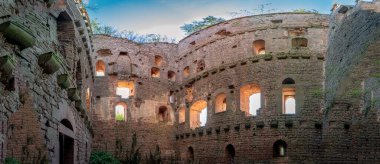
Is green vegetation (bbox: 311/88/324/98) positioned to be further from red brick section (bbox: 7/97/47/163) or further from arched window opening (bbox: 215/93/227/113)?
red brick section (bbox: 7/97/47/163)

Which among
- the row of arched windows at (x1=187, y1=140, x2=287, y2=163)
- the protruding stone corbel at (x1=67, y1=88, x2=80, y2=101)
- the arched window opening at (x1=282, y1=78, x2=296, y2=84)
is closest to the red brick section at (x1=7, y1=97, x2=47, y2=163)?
the protruding stone corbel at (x1=67, y1=88, x2=80, y2=101)

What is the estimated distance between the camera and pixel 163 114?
25625mm

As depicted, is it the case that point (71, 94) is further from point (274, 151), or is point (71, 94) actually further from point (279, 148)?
point (279, 148)

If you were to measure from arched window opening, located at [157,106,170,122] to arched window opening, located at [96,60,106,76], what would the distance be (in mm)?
3451

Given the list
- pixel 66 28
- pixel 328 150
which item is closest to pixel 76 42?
A: pixel 66 28

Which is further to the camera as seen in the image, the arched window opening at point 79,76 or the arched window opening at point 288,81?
the arched window opening at point 288,81

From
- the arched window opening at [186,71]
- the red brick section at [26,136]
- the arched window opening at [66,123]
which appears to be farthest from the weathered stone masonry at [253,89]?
the red brick section at [26,136]

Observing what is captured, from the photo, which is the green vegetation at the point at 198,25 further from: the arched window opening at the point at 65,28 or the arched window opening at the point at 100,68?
the arched window opening at the point at 65,28

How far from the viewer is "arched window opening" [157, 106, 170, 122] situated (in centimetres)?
2514

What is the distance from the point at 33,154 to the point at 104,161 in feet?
40.0

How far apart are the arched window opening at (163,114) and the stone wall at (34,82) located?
1289 centimetres

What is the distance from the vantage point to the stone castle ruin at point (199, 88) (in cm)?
825

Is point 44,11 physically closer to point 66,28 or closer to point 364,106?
point 66,28

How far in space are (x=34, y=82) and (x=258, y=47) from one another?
1519 cm
